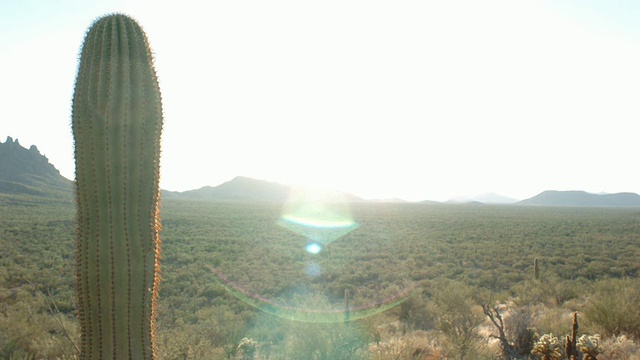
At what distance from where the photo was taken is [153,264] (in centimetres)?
353

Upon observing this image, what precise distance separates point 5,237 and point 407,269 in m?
24.7

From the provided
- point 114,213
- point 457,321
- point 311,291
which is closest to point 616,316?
point 457,321

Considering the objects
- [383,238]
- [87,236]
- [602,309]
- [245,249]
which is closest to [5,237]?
[245,249]

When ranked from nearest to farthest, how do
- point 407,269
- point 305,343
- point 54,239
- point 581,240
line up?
1. point 305,343
2. point 407,269
3. point 54,239
4. point 581,240

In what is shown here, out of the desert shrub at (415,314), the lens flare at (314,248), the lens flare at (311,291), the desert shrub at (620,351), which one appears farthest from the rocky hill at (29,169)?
the desert shrub at (620,351)

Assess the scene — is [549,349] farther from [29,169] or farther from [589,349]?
[29,169]

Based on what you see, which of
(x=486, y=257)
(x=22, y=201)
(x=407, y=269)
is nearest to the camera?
(x=407, y=269)

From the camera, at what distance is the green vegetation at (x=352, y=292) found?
23.8 feet

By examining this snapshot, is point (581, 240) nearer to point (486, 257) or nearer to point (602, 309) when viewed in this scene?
point (486, 257)

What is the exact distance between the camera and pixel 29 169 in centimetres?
11388

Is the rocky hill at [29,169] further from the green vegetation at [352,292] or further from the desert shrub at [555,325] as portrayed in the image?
the desert shrub at [555,325]

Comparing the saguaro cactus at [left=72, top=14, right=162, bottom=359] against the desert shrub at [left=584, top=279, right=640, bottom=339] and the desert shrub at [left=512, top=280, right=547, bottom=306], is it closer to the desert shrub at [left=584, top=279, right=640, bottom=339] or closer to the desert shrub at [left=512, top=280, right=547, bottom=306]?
the desert shrub at [left=584, top=279, right=640, bottom=339]

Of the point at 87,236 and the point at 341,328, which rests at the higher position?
the point at 87,236

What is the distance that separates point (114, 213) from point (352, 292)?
38.9ft
